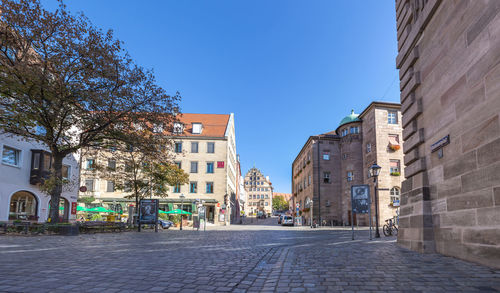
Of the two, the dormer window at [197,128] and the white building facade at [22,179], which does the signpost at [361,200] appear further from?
the dormer window at [197,128]

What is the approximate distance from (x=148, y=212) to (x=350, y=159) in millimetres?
29105

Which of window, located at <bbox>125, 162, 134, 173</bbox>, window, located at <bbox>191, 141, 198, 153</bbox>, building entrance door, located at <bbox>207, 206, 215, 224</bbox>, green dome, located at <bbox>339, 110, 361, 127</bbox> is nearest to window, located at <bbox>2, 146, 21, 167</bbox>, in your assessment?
window, located at <bbox>125, 162, 134, 173</bbox>

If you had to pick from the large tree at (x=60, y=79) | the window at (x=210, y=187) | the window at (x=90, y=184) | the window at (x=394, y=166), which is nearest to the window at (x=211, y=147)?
the window at (x=210, y=187)

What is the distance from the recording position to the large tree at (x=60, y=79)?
14.8 m

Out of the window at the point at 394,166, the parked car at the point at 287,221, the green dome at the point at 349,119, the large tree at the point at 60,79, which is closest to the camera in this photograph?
the large tree at the point at 60,79

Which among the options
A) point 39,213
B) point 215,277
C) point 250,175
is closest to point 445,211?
point 215,277

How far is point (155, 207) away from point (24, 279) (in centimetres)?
1884

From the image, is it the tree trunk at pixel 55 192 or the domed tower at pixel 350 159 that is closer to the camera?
the tree trunk at pixel 55 192

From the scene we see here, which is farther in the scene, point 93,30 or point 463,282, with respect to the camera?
point 93,30

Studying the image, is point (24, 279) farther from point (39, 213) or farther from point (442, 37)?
point (39, 213)

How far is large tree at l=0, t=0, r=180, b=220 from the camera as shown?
584 inches

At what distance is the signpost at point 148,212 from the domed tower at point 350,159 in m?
27.4

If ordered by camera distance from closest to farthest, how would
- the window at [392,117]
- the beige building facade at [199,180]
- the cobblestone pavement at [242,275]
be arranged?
the cobblestone pavement at [242,275], the window at [392,117], the beige building facade at [199,180]

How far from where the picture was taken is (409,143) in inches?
389
